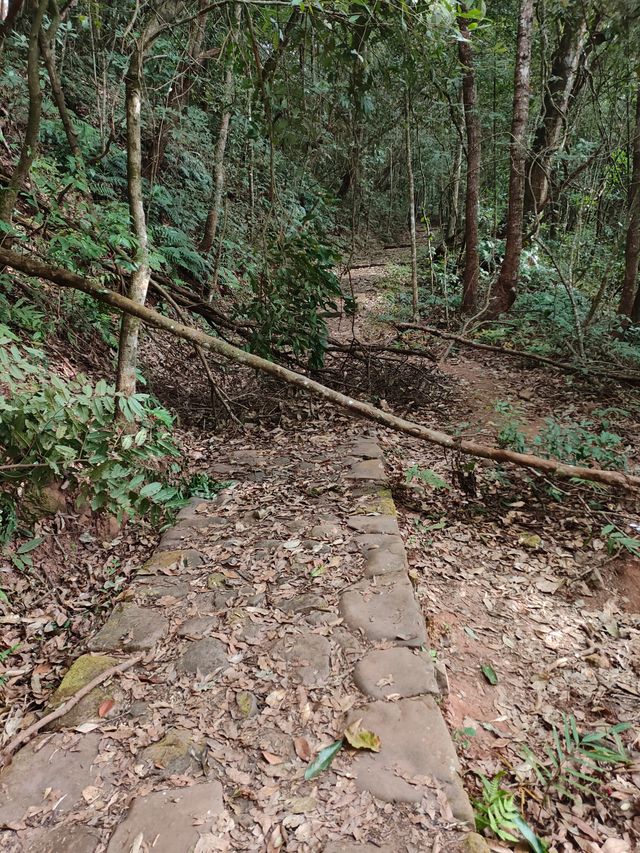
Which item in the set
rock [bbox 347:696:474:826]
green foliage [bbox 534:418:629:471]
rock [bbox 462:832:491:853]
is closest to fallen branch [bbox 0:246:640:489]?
green foliage [bbox 534:418:629:471]

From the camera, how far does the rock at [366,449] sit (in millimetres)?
4406

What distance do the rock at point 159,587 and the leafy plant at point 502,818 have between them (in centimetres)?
172

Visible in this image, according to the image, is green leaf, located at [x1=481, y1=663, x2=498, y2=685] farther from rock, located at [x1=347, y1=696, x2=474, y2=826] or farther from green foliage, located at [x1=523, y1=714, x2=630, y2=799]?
rock, located at [x1=347, y1=696, x2=474, y2=826]

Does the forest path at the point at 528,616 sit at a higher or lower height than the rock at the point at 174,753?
lower

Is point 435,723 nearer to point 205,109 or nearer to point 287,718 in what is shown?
point 287,718

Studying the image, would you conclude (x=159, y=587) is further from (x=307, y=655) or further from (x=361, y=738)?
(x=361, y=738)

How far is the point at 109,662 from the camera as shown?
7.59ft

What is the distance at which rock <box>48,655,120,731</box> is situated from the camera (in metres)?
2.03

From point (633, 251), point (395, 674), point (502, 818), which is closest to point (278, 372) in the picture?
point (395, 674)

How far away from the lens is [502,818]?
170 centimetres

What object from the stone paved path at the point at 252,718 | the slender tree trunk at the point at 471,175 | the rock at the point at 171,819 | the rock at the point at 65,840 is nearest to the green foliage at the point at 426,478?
the stone paved path at the point at 252,718

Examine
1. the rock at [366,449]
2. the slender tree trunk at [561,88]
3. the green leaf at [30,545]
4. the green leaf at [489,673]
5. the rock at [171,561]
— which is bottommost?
the green leaf at [489,673]

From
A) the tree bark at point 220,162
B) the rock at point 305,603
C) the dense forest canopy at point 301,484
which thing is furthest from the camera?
the tree bark at point 220,162

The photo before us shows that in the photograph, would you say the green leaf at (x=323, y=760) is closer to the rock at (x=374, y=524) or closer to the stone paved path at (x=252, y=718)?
the stone paved path at (x=252, y=718)
